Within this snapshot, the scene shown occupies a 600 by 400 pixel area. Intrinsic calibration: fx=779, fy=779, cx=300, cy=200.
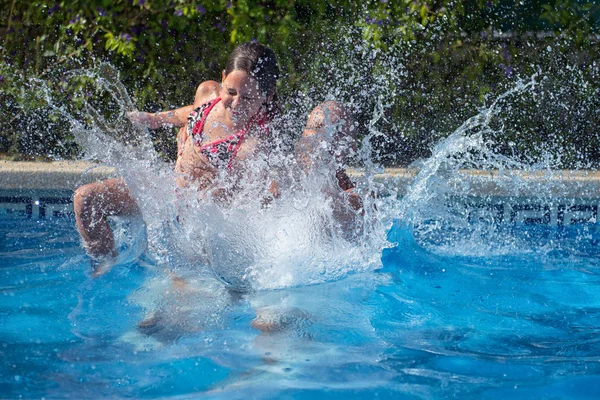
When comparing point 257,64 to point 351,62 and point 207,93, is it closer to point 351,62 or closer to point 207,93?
point 207,93

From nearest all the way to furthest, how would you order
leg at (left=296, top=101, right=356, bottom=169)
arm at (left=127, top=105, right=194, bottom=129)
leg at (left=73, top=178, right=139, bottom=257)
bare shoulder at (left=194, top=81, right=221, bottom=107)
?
leg at (left=296, top=101, right=356, bottom=169) → leg at (left=73, top=178, right=139, bottom=257) → bare shoulder at (left=194, top=81, right=221, bottom=107) → arm at (left=127, top=105, right=194, bottom=129)

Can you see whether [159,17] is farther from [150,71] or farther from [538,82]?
[538,82]

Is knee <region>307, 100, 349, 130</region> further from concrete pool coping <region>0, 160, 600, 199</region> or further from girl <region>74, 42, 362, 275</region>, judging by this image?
concrete pool coping <region>0, 160, 600, 199</region>

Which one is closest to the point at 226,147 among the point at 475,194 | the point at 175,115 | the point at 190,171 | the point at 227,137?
the point at 227,137

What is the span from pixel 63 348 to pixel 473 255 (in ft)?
7.41

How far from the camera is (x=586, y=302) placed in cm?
337

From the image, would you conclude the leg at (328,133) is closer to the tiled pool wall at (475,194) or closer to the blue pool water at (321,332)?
the blue pool water at (321,332)

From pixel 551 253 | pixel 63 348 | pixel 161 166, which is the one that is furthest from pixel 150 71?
pixel 63 348

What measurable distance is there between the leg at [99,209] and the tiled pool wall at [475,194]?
1.24 metres

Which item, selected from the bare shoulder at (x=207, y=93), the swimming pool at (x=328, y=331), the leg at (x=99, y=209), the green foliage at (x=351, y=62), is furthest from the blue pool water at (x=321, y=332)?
the green foliage at (x=351, y=62)

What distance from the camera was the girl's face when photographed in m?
3.50

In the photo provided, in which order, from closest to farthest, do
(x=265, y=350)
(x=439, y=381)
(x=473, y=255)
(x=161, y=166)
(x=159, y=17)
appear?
1. (x=439, y=381)
2. (x=265, y=350)
3. (x=161, y=166)
4. (x=473, y=255)
5. (x=159, y=17)

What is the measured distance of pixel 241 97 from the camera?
3531mm

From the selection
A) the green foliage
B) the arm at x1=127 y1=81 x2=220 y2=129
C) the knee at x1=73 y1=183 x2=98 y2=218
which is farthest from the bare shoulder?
the green foliage
